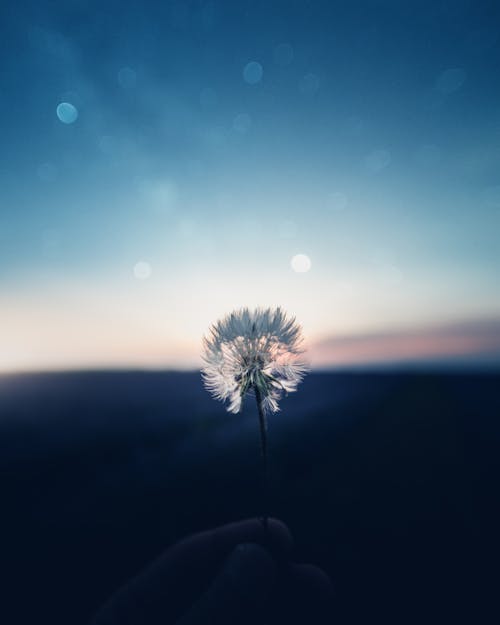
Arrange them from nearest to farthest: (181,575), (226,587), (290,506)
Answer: (226,587) → (181,575) → (290,506)

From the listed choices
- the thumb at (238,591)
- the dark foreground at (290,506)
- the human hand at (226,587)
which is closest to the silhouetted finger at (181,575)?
the human hand at (226,587)

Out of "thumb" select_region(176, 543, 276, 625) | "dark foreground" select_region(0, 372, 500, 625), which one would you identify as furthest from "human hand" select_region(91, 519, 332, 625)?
"dark foreground" select_region(0, 372, 500, 625)

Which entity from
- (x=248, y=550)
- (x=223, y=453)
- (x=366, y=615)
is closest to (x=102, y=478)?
(x=223, y=453)

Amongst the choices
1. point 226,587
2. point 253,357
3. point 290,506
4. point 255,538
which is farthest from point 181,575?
point 290,506

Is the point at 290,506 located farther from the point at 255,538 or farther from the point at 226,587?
the point at 226,587

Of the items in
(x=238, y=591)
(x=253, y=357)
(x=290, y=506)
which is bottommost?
(x=290, y=506)

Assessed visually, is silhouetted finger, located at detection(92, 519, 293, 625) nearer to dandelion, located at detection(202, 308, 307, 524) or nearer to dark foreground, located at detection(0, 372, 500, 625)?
dark foreground, located at detection(0, 372, 500, 625)

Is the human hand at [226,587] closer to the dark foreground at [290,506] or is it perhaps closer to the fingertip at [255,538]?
the fingertip at [255,538]
